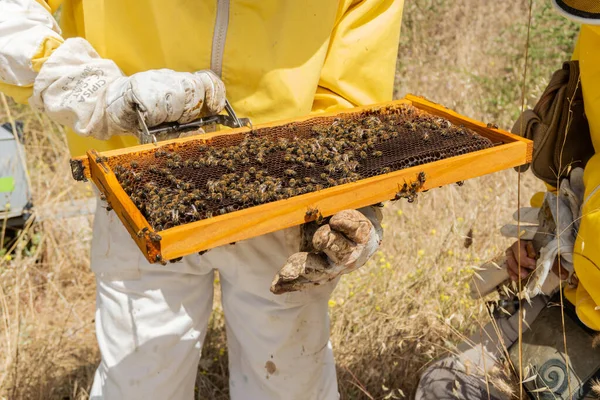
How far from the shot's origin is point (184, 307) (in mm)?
2615

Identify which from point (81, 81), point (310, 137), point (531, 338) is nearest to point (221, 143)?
point (310, 137)

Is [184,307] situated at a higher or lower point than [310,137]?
lower

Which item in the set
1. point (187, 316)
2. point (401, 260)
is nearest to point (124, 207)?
point (187, 316)

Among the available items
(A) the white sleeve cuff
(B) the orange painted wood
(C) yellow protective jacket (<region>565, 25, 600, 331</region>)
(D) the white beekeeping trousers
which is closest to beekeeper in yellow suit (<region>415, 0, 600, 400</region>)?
(C) yellow protective jacket (<region>565, 25, 600, 331</region>)

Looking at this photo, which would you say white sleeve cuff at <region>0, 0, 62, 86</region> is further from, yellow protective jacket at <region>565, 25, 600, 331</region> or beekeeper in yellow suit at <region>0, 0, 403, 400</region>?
yellow protective jacket at <region>565, 25, 600, 331</region>

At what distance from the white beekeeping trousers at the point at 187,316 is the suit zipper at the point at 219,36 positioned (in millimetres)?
709

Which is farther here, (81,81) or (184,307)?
(184,307)

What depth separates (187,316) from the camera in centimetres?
262

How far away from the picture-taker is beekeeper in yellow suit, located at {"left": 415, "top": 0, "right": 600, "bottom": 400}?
82.4 inches

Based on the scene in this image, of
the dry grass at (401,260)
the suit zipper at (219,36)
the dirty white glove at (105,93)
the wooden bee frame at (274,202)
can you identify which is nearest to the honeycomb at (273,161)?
the wooden bee frame at (274,202)

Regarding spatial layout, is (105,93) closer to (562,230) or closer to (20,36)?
(20,36)

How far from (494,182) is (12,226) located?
3.76 metres

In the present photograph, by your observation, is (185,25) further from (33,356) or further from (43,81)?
(33,356)

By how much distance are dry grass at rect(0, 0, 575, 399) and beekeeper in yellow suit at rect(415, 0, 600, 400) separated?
6.4 inches
